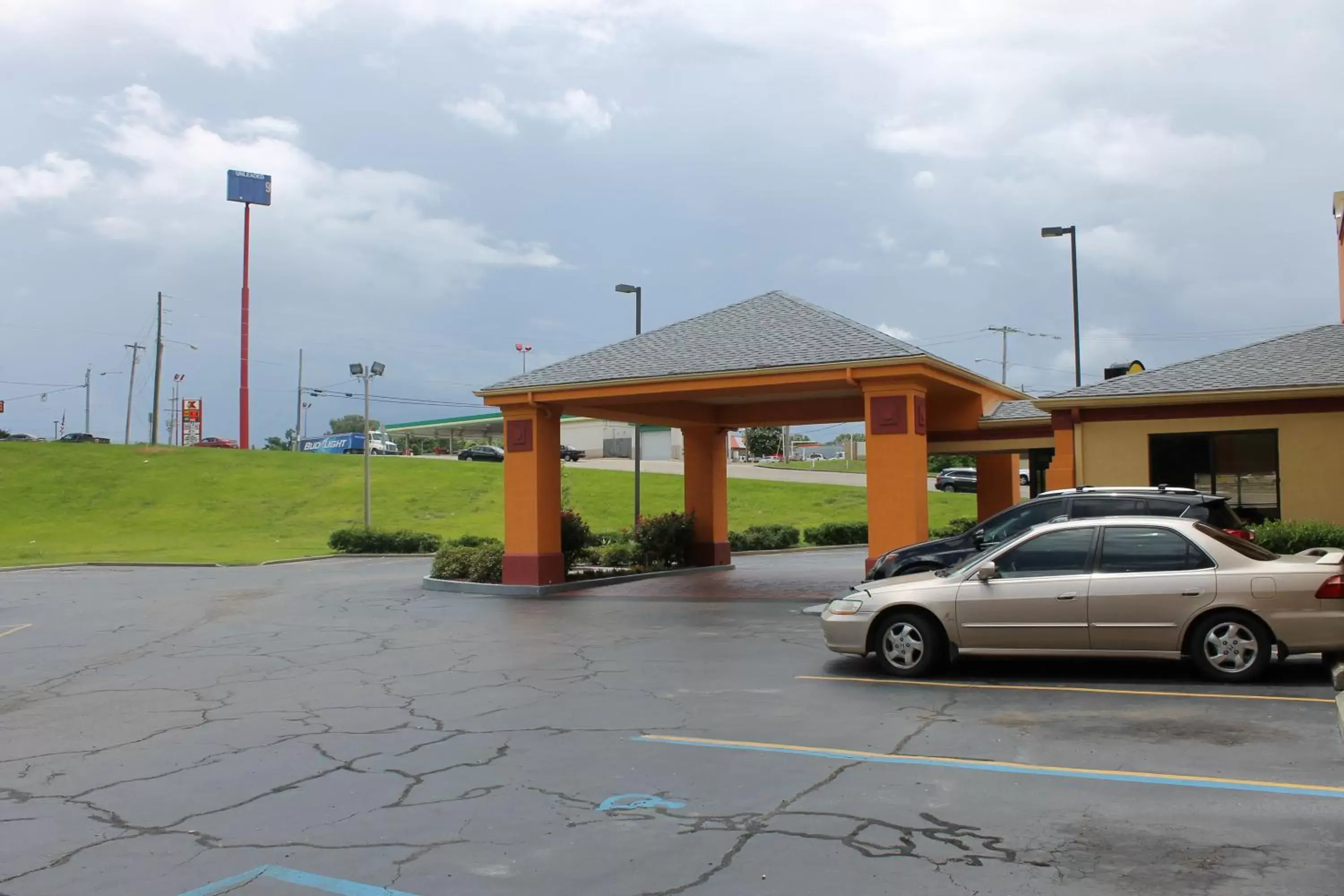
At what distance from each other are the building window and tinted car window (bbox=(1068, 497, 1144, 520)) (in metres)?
4.41

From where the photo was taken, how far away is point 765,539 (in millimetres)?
36750

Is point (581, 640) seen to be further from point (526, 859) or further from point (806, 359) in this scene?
point (526, 859)

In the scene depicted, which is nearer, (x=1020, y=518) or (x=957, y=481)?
(x=1020, y=518)

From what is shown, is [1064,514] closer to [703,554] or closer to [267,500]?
[703,554]

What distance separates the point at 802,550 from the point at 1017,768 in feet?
99.5

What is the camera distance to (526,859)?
5426mm

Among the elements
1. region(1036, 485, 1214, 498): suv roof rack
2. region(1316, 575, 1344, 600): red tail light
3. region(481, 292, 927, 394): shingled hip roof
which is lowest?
region(1316, 575, 1344, 600): red tail light

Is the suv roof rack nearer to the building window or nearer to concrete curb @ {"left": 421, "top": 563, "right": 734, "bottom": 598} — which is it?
the building window

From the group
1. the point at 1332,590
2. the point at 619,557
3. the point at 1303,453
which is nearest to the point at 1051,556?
the point at 1332,590

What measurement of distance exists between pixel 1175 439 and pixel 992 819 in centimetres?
1339

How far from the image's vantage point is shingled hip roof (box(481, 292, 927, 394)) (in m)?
18.3

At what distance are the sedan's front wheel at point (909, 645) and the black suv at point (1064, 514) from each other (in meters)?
2.11

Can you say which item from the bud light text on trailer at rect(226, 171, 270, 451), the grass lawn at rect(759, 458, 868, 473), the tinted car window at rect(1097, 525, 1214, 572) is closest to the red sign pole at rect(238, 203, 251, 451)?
the bud light text on trailer at rect(226, 171, 270, 451)

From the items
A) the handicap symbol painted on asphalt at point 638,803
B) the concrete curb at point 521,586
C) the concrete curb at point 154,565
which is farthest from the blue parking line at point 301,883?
the concrete curb at point 154,565
